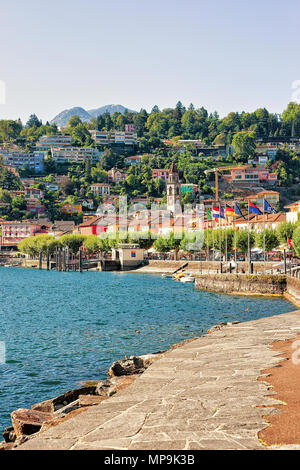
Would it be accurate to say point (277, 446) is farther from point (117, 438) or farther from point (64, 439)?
point (64, 439)

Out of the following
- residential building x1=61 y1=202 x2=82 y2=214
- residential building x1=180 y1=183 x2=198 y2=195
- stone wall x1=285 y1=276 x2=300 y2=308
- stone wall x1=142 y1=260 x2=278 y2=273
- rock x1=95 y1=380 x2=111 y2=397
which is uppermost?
residential building x1=180 y1=183 x2=198 y2=195

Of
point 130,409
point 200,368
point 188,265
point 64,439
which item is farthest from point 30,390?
point 188,265

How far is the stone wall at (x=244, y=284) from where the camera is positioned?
48.2m

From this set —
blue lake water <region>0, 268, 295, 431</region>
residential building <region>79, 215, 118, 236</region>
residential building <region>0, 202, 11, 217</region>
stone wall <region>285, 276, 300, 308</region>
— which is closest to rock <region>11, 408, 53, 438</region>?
blue lake water <region>0, 268, 295, 431</region>

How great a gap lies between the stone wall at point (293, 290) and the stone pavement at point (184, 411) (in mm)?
26941

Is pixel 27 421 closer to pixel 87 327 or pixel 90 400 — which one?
pixel 90 400

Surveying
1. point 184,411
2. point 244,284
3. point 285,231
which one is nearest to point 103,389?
point 184,411

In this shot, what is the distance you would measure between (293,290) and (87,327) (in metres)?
17.2

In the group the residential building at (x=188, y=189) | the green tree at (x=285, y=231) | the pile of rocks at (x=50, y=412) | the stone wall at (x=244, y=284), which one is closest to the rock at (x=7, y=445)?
the pile of rocks at (x=50, y=412)

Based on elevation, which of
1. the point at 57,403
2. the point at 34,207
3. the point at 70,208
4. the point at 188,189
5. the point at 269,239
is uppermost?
the point at 188,189

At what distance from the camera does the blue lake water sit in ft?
61.8

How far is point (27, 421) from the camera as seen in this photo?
11.6 metres

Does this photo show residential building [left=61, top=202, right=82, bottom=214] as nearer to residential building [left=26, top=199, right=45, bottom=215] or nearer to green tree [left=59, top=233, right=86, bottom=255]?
residential building [left=26, top=199, right=45, bottom=215]

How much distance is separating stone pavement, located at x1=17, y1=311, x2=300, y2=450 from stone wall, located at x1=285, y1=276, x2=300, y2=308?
26941mm
